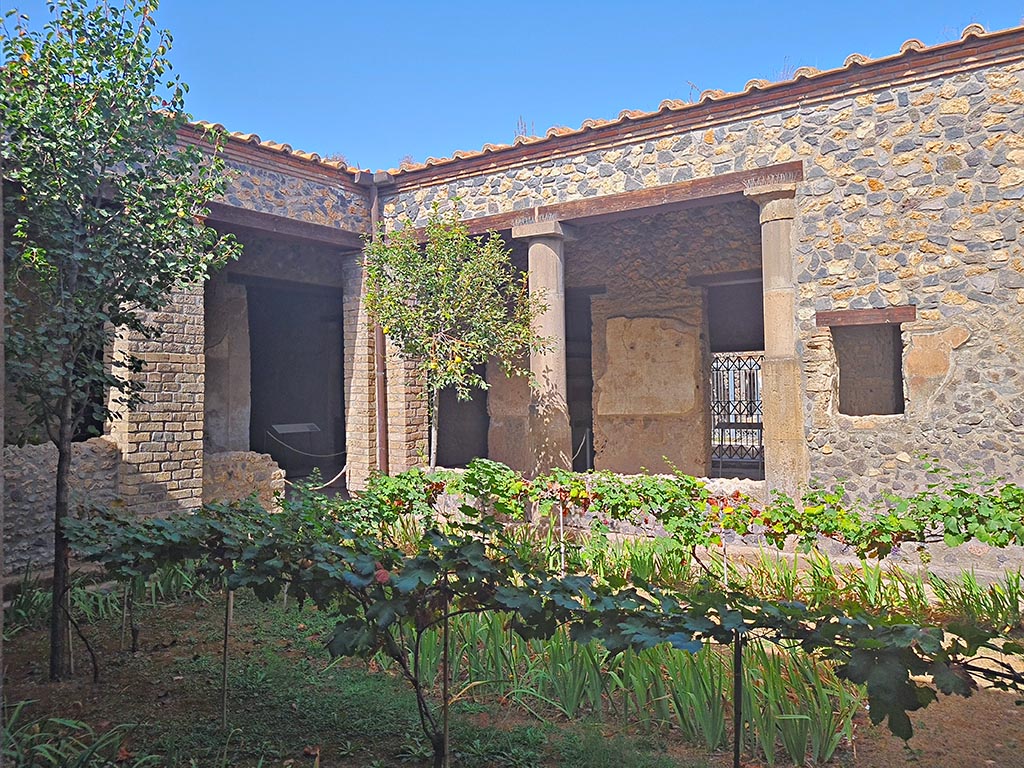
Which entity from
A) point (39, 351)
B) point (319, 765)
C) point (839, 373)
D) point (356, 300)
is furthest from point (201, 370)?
point (839, 373)

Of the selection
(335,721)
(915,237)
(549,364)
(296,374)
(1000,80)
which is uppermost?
(1000,80)

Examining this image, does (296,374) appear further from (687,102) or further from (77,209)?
(77,209)

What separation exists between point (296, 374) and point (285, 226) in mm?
4062

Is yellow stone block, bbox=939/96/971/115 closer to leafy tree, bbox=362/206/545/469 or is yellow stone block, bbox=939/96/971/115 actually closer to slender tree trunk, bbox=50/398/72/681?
leafy tree, bbox=362/206/545/469

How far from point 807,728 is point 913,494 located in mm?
3804

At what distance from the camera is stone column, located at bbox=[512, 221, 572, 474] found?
7.70 metres

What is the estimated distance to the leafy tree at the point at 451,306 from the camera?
7461mm

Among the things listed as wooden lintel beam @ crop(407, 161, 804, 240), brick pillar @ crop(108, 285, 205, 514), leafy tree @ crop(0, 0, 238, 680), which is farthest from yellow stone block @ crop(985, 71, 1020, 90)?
brick pillar @ crop(108, 285, 205, 514)

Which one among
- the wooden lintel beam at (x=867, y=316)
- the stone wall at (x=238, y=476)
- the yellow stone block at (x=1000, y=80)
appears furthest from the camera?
the stone wall at (x=238, y=476)

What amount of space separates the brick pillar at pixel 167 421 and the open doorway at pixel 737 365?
543 centimetres

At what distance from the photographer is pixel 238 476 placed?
8156 mm

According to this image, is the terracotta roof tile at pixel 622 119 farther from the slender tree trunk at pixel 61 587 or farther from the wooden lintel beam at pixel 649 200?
the slender tree trunk at pixel 61 587

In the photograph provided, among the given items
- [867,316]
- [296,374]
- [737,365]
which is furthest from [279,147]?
[737,365]

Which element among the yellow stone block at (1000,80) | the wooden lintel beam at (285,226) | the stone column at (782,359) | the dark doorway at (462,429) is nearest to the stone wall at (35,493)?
the wooden lintel beam at (285,226)
